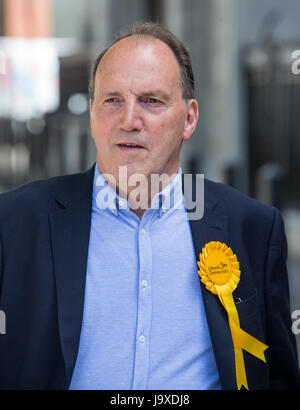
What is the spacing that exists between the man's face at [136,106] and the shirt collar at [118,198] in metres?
0.06

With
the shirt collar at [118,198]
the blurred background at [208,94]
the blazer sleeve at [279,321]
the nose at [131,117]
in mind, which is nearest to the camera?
the nose at [131,117]

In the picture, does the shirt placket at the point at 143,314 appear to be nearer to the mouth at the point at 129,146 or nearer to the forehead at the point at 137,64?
the mouth at the point at 129,146

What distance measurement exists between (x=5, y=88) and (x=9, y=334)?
10546 mm

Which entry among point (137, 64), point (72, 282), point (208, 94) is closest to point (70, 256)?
point (72, 282)

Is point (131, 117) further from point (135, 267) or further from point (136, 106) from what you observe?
point (135, 267)

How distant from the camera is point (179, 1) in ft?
36.1

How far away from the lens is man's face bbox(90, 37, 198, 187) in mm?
2229

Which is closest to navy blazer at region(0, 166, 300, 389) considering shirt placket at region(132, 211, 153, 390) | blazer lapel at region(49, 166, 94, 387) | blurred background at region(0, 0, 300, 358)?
blazer lapel at region(49, 166, 94, 387)

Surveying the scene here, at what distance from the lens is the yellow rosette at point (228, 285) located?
2264 mm

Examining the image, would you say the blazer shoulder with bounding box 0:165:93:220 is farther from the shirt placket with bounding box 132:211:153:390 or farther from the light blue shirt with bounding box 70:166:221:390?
the shirt placket with bounding box 132:211:153:390

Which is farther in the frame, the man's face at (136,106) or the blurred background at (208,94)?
the blurred background at (208,94)

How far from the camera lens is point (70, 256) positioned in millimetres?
2199

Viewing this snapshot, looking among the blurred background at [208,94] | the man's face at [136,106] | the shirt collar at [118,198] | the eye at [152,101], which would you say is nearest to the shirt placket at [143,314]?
the shirt collar at [118,198]
